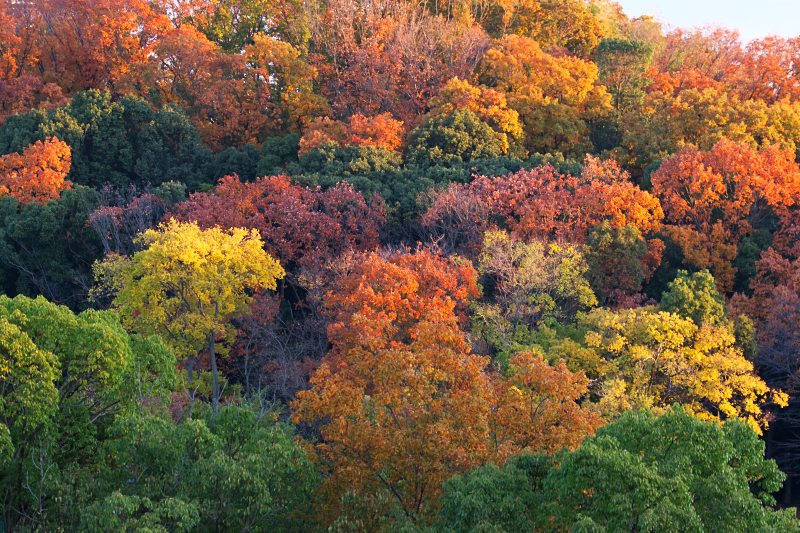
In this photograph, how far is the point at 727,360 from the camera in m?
24.4

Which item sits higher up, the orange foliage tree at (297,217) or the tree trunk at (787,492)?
the orange foliage tree at (297,217)

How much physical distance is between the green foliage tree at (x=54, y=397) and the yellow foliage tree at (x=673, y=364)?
15.7 m

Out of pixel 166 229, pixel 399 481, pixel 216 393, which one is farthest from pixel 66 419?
pixel 166 229

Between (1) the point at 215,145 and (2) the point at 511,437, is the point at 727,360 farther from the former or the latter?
(1) the point at 215,145

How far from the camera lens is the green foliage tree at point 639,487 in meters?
11.4

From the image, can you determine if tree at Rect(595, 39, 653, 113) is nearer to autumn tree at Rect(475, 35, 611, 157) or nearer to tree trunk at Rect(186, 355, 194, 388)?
autumn tree at Rect(475, 35, 611, 157)

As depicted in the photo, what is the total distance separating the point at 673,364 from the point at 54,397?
1964 centimetres

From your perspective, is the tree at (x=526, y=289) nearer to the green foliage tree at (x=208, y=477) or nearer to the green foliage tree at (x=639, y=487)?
the green foliage tree at (x=208, y=477)

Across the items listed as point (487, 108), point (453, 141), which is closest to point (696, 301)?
point (453, 141)

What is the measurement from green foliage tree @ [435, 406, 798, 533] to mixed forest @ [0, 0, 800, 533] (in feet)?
0.21

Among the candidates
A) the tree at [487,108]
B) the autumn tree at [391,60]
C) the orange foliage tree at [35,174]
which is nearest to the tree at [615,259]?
the tree at [487,108]

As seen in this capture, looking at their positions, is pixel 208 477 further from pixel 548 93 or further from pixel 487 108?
pixel 548 93

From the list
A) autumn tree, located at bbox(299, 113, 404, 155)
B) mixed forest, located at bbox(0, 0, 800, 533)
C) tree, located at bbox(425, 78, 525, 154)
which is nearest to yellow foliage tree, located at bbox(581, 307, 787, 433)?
mixed forest, located at bbox(0, 0, 800, 533)

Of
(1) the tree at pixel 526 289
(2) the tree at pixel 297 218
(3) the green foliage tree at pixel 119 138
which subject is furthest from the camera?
(3) the green foliage tree at pixel 119 138
